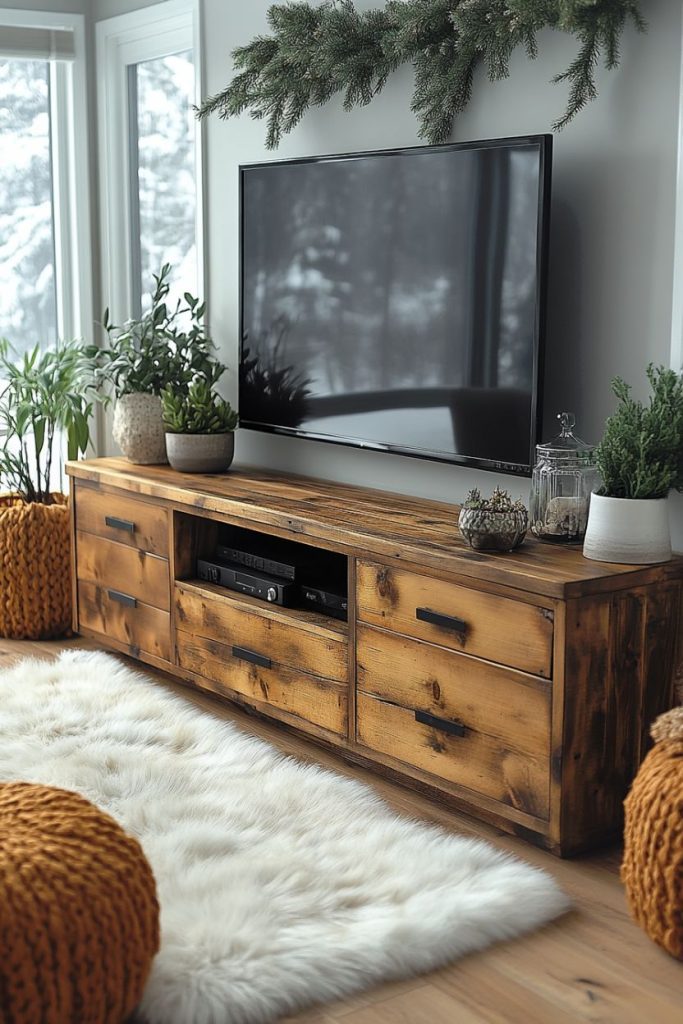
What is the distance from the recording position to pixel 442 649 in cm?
269

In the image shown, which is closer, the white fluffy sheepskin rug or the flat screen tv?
the white fluffy sheepskin rug

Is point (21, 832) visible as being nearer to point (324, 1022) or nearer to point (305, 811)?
point (324, 1022)

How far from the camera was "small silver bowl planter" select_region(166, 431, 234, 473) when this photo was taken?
3752 mm

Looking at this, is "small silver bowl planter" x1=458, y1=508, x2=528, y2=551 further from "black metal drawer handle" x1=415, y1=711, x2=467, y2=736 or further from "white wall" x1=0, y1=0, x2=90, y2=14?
"white wall" x1=0, y1=0, x2=90, y2=14

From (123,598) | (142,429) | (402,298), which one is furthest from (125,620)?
(402,298)

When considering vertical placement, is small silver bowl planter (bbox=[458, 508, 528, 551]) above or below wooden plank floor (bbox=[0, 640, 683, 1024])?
above

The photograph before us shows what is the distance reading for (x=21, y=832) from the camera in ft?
6.19

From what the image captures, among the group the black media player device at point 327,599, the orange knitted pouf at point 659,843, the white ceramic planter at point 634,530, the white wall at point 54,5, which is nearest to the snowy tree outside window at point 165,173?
the white wall at point 54,5

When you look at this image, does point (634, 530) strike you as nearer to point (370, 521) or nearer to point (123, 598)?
point (370, 521)

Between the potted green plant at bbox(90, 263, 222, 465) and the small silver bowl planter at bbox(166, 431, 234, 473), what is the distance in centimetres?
19

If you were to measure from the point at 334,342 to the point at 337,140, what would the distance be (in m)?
0.60

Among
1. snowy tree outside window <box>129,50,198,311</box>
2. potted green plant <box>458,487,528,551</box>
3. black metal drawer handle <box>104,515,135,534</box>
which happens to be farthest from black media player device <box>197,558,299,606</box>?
snowy tree outside window <box>129,50,198,311</box>

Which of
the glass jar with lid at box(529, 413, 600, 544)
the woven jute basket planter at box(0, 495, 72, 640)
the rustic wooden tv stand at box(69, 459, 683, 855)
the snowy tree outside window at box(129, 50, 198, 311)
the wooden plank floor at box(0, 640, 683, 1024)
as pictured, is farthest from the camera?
the snowy tree outside window at box(129, 50, 198, 311)

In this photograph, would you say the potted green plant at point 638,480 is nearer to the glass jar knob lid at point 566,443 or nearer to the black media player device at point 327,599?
the glass jar knob lid at point 566,443
